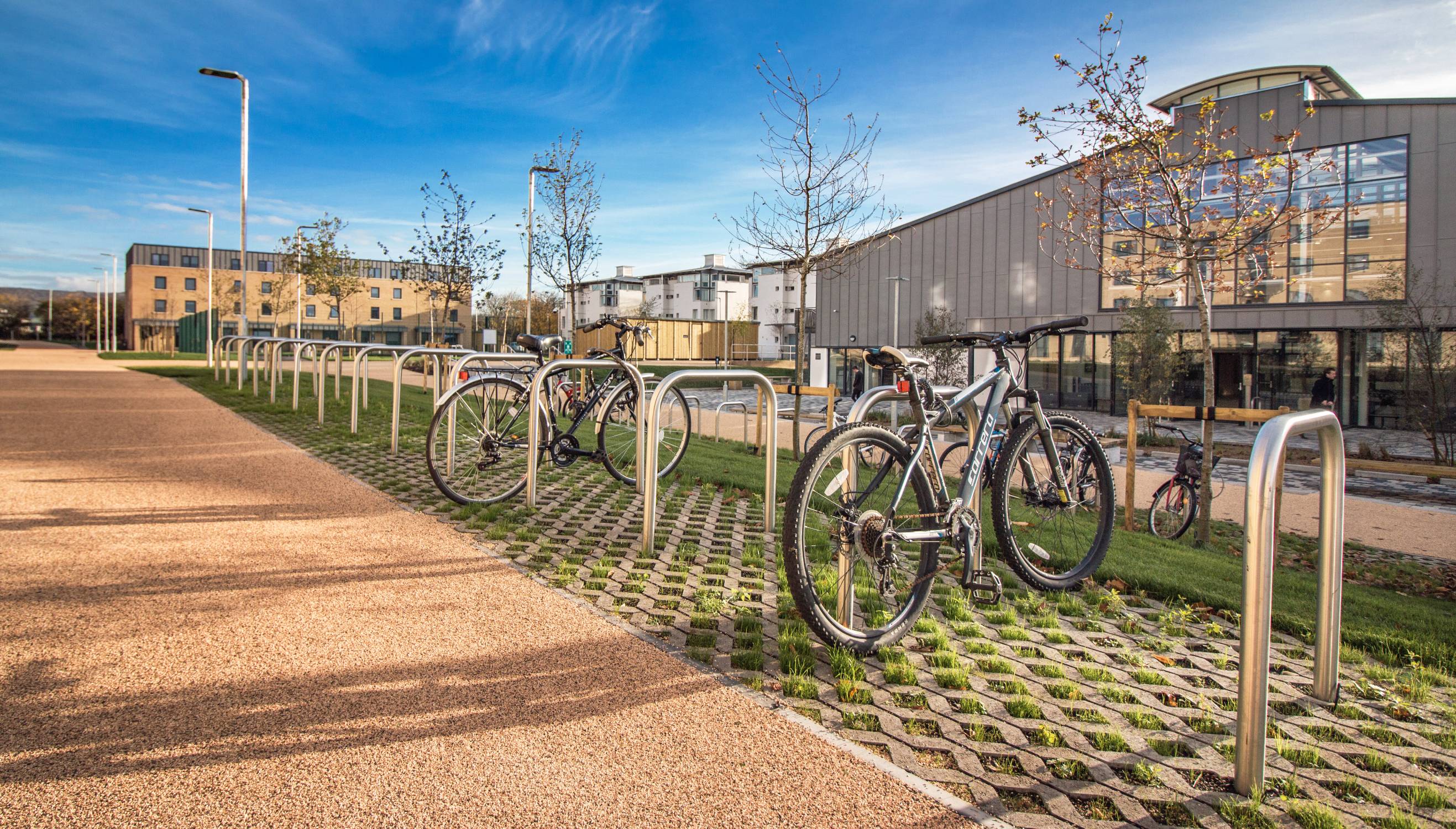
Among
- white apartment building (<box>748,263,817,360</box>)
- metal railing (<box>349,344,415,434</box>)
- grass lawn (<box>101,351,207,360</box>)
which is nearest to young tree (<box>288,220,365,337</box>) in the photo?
grass lawn (<box>101,351,207,360</box>)

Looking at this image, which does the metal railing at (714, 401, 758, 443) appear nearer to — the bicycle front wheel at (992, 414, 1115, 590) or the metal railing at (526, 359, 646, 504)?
the metal railing at (526, 359, 646, 504)

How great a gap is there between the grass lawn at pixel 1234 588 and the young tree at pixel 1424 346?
33.9 feet

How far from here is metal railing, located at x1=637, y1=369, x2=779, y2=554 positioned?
484 centimetres

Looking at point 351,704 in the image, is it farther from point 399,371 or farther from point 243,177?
point 243,177

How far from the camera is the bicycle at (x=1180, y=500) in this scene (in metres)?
7.99

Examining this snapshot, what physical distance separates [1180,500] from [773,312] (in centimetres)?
8221

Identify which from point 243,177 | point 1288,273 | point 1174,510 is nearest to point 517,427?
point 1174,510

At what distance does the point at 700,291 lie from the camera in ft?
309

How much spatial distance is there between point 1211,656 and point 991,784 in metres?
1.76

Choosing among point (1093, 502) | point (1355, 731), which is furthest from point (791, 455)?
point (1355, 731)

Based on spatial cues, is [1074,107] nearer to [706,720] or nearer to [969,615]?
[969,615]

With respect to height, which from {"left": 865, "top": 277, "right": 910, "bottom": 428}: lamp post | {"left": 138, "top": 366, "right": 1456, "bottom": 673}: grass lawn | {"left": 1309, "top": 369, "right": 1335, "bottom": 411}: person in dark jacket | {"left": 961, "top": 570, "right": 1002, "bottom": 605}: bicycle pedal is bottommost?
{"left": 138, "top": 366, "right": 1456, "bottom": 673}: grass lawn

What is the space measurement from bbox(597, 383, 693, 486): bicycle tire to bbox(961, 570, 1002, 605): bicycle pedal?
3164 millimetres

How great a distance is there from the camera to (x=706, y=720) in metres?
2.76
